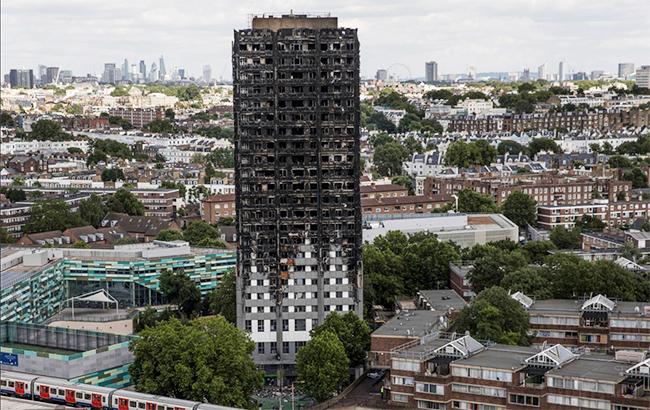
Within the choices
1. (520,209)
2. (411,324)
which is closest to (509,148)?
(520,209)

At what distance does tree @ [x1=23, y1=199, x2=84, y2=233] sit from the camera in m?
51.4

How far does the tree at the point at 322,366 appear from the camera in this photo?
27.5m

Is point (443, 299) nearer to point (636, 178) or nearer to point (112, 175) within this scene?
point (636, 178)

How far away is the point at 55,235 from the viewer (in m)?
47.7

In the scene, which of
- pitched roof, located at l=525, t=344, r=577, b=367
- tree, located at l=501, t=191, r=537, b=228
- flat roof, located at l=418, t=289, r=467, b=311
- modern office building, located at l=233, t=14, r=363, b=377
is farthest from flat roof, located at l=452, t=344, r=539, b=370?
tree, located at l=501, t=191, r=537, b=228

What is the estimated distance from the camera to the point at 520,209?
54.2 m

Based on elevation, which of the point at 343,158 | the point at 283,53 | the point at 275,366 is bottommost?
the point at 275,366

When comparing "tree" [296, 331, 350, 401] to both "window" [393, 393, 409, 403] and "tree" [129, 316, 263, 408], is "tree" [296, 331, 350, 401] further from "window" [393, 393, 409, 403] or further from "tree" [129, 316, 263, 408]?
"window" [393, 393, 409, 403]

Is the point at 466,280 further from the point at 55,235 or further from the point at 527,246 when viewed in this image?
the point at 55,235

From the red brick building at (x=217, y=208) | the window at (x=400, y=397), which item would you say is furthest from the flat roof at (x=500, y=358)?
the red brick building at (x=217, y=208)

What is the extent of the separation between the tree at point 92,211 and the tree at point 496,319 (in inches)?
1119

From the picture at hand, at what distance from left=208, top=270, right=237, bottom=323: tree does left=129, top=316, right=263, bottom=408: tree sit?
640 cm

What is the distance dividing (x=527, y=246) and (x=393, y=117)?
67.7 metres

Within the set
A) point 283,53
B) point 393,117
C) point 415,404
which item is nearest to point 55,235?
point 283,53
